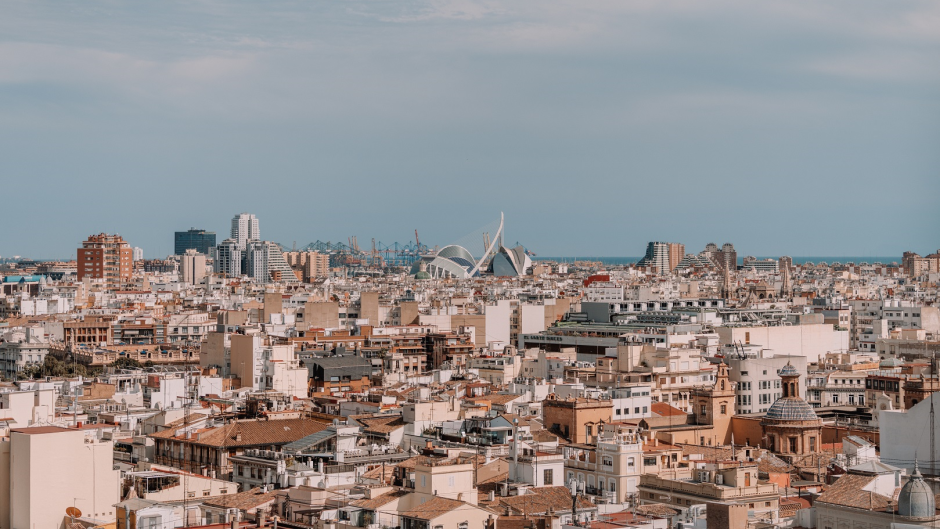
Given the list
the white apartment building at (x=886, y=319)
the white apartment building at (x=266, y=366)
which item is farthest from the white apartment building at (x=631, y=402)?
the white apartment building at (x=886, y=319)

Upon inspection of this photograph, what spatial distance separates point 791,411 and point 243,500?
1628 centimetres

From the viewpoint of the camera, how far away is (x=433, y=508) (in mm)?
20609

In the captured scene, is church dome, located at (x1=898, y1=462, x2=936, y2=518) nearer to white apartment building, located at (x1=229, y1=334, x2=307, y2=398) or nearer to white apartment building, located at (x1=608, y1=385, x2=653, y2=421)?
white apartment building, located at (x1=608, y1=385, x2=653, y2=421)

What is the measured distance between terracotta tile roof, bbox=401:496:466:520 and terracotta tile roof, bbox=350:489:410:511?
23.5 inches

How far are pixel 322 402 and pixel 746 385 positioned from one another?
11.8 meters

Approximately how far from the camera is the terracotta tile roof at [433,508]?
20.3m

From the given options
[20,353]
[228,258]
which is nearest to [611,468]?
[20,353]

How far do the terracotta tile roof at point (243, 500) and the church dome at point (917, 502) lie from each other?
9.74 m

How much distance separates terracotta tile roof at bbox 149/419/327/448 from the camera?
31.5 m

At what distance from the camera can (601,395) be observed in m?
38.5

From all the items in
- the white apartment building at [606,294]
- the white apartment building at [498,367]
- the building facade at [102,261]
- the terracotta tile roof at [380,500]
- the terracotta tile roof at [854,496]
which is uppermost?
the building facade at [102,261]

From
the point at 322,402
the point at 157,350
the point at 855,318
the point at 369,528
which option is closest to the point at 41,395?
the point at 322,402

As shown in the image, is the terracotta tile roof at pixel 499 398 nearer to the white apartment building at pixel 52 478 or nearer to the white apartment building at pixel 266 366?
the white apartment building at pixel 266 366

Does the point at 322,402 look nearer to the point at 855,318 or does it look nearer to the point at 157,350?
the point at 157,350
